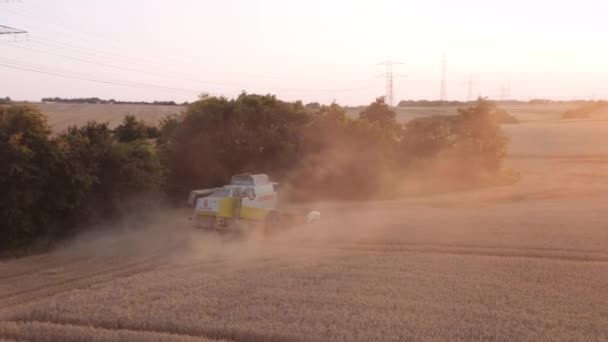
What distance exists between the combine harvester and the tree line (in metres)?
5.46

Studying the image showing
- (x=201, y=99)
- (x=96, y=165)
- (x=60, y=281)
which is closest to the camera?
(x=60, y=281)

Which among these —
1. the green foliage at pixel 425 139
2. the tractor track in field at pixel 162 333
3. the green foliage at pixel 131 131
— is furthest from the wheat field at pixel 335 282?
the green foliage at pixel 131 131

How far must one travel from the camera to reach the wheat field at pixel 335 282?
10.5 m

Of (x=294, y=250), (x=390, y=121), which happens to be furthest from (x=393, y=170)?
(x=294, y=250)

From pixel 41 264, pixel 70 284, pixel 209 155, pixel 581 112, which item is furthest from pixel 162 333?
pixel 581 112

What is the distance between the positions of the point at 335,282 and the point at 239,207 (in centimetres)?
815

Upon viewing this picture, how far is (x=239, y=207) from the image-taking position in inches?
840

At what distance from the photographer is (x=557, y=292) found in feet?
42.6

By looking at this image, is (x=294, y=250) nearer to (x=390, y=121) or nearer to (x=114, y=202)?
(x=114, y=202)

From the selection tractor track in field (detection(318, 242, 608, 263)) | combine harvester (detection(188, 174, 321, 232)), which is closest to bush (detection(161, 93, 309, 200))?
combine harvester (detection(188, 174, 321, 232))

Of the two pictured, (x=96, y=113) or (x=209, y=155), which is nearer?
(x=209, y=155)

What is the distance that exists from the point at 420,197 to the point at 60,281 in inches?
996

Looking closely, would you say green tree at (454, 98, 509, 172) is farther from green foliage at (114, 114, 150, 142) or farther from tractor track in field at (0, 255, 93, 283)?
tractor track in field at (0, 255, 93, 283)

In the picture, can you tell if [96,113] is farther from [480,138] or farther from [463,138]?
[480,138]
